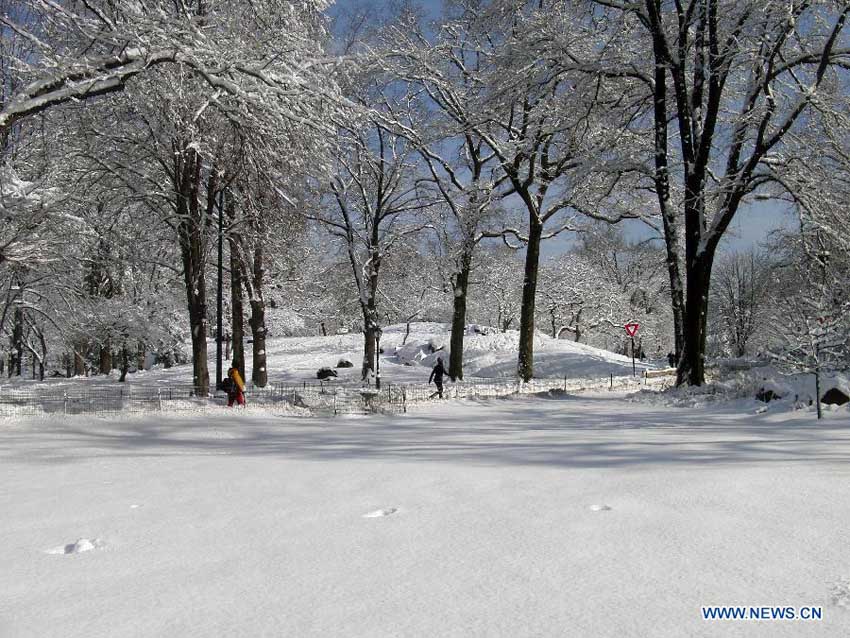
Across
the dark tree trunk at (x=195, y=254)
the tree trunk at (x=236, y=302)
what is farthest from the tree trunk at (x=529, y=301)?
the dark tree trunk at (x=195, y=254)

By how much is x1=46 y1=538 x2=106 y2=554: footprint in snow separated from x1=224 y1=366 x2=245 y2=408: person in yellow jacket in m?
11.5

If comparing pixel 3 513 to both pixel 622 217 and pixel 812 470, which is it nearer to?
pixel 812 470

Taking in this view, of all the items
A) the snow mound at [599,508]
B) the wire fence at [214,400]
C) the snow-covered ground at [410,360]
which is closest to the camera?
the snow mound at [599,508]

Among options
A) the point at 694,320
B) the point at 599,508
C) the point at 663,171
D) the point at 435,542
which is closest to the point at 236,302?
the point at 663,171

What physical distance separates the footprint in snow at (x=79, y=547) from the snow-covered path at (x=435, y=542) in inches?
0.8

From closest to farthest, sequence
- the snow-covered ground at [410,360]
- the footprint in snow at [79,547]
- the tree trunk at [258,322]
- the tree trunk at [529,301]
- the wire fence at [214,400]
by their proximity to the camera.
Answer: the footprint in snow at [79,547]
the wire fence at [214,400]
the tree trunk at [258,322]
the tree trunk at [529,301]
the snow-covered ground at [410,360]

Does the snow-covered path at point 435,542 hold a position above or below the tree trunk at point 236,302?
below

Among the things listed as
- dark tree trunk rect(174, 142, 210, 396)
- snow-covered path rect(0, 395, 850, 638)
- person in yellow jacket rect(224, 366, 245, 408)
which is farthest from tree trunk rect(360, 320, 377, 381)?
snow-covered path rect(0, 395, 850, 638)

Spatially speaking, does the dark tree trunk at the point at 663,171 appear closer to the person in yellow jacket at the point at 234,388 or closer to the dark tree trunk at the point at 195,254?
the person in yellow jacket at the point at 234,388

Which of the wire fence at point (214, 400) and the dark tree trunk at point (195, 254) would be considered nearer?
the wire fence at point (214, 400)

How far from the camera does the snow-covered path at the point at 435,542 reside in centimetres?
292

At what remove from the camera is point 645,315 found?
210ft

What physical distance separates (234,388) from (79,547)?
11955mm

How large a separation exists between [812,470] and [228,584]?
5122mm
